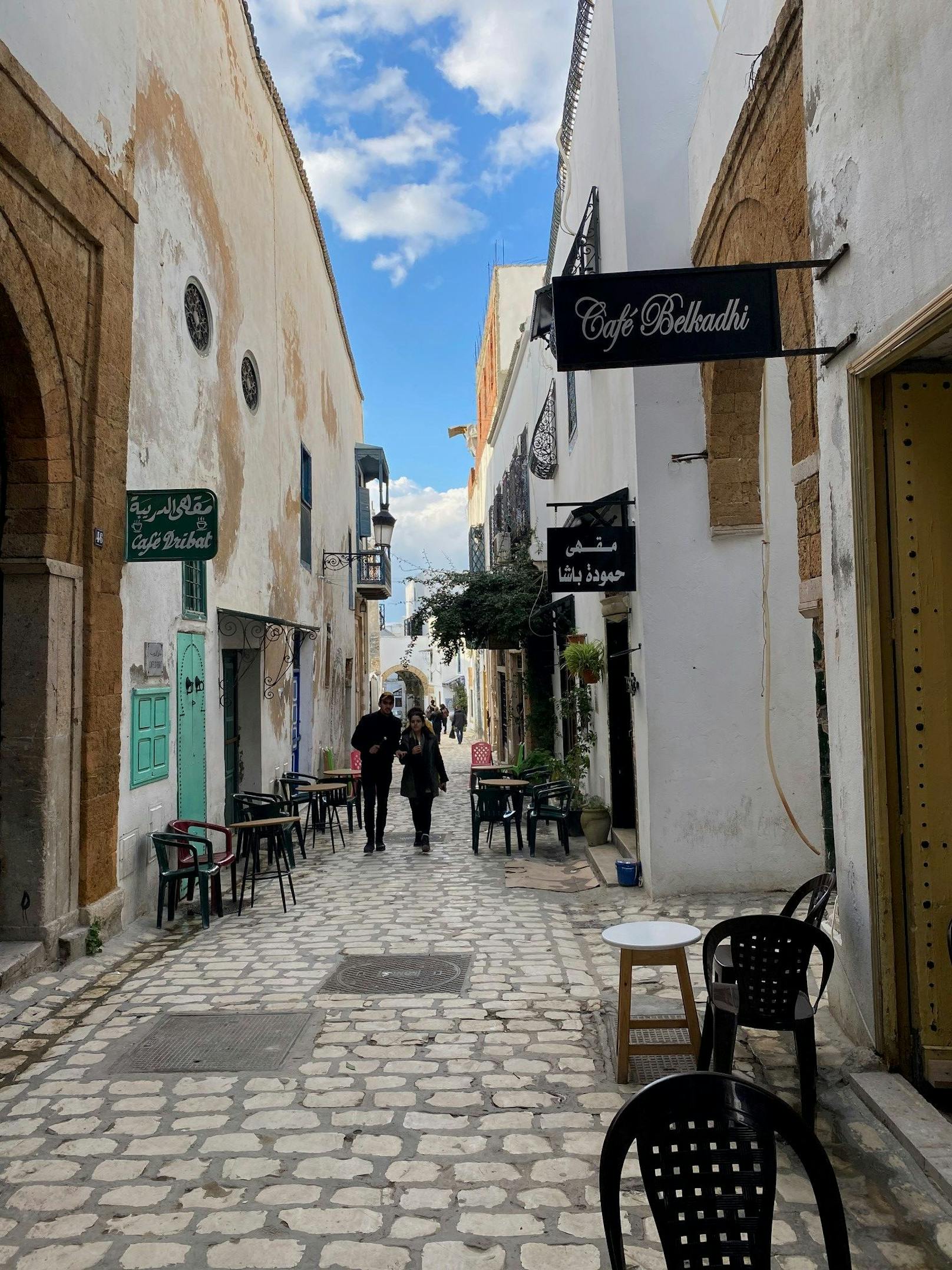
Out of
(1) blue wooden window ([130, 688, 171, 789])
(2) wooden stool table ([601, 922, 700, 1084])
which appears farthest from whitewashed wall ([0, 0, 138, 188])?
(2) wooden stool table ([601, 922, 700, 1084])

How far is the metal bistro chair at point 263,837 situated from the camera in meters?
8.02

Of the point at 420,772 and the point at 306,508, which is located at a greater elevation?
the point at 306,508

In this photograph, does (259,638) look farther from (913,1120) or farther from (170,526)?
(913,1120)

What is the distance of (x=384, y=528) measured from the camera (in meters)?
18.0

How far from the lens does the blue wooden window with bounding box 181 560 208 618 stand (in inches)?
341

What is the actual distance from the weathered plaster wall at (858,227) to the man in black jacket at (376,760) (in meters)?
7.16

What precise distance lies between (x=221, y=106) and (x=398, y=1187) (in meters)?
10.7

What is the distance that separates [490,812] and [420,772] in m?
0.93

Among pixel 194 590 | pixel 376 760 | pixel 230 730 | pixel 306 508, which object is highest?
pixel 306 508

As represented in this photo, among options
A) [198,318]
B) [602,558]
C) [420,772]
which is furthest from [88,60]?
[420,772]

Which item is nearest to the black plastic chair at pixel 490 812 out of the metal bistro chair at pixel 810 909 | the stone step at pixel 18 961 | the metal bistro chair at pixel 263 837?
the metal bistro chair at pixel 263 837

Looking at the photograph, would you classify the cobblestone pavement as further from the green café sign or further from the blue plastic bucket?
the green café sign

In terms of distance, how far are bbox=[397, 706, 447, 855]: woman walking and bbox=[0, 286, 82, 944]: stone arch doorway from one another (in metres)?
5.01

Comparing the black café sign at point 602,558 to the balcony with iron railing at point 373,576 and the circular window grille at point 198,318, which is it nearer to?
the circular window grille at point 198,318
